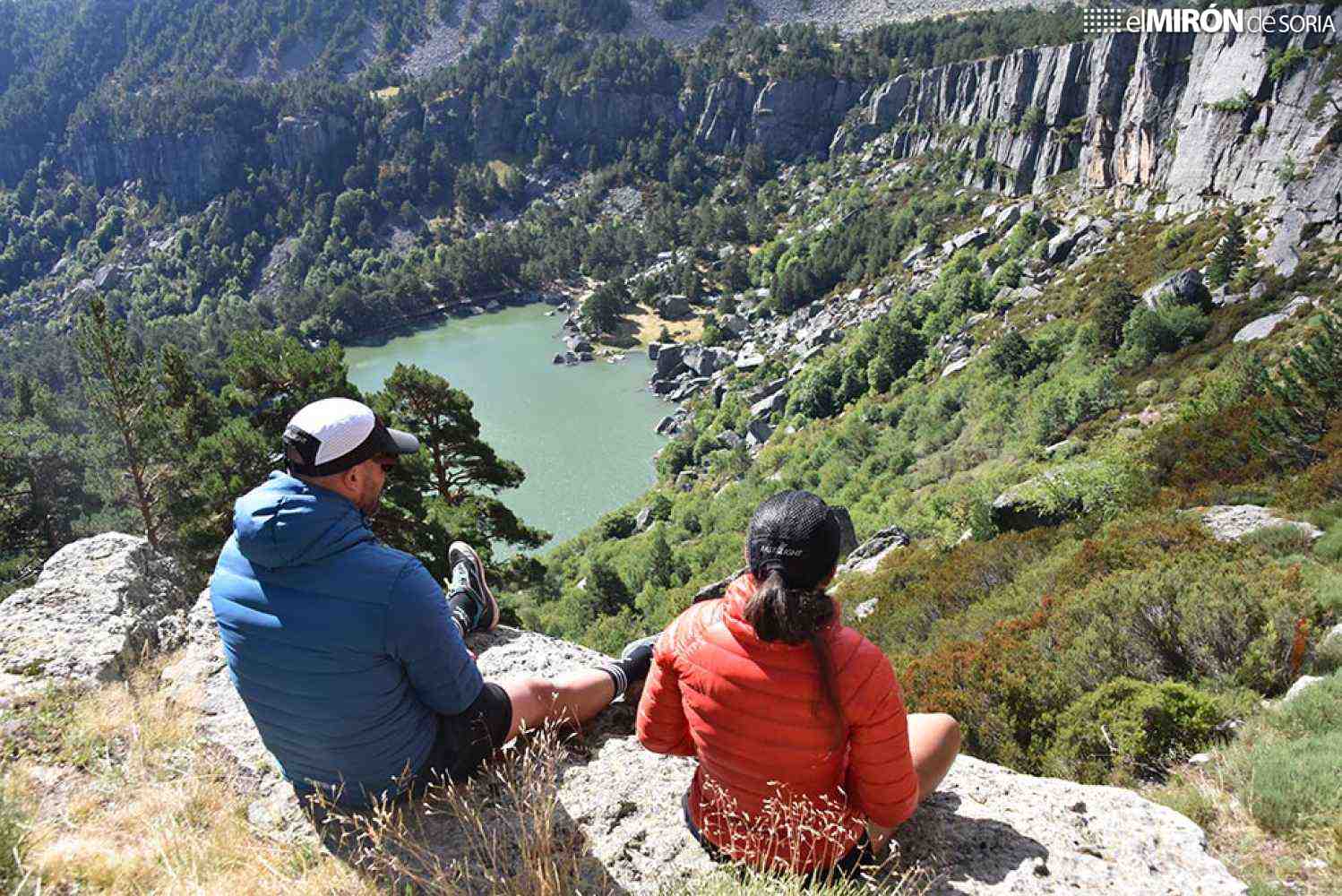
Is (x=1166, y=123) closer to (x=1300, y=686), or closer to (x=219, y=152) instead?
(x=1300, y=686)

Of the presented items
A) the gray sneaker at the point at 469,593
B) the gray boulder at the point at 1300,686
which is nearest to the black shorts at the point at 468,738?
the gray sneaker at the point at 469,593

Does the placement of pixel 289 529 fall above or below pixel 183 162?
above

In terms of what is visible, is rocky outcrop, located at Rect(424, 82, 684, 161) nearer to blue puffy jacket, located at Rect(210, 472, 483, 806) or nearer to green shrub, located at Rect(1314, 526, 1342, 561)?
green shrub, located at Rect(1314, 526, 1342, 561)

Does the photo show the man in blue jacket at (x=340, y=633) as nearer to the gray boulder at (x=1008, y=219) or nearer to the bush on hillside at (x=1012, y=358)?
the bush on hillside at (x=1012, y=358)

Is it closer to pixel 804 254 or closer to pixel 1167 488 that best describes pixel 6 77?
pixel 804 254

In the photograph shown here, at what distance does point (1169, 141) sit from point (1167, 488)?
38905mm

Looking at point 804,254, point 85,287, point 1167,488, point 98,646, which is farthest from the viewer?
point 85,287

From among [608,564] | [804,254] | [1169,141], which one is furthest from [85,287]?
[1169,141]

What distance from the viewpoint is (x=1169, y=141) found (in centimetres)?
3912

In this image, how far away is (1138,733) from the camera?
152 inches

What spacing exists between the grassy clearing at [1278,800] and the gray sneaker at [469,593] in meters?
3.75

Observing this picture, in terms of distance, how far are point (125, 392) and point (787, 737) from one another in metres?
17.9

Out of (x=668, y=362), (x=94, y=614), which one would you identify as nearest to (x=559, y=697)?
(x=94, y=614)

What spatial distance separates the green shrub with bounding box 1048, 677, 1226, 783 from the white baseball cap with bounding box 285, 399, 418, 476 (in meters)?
3.95
